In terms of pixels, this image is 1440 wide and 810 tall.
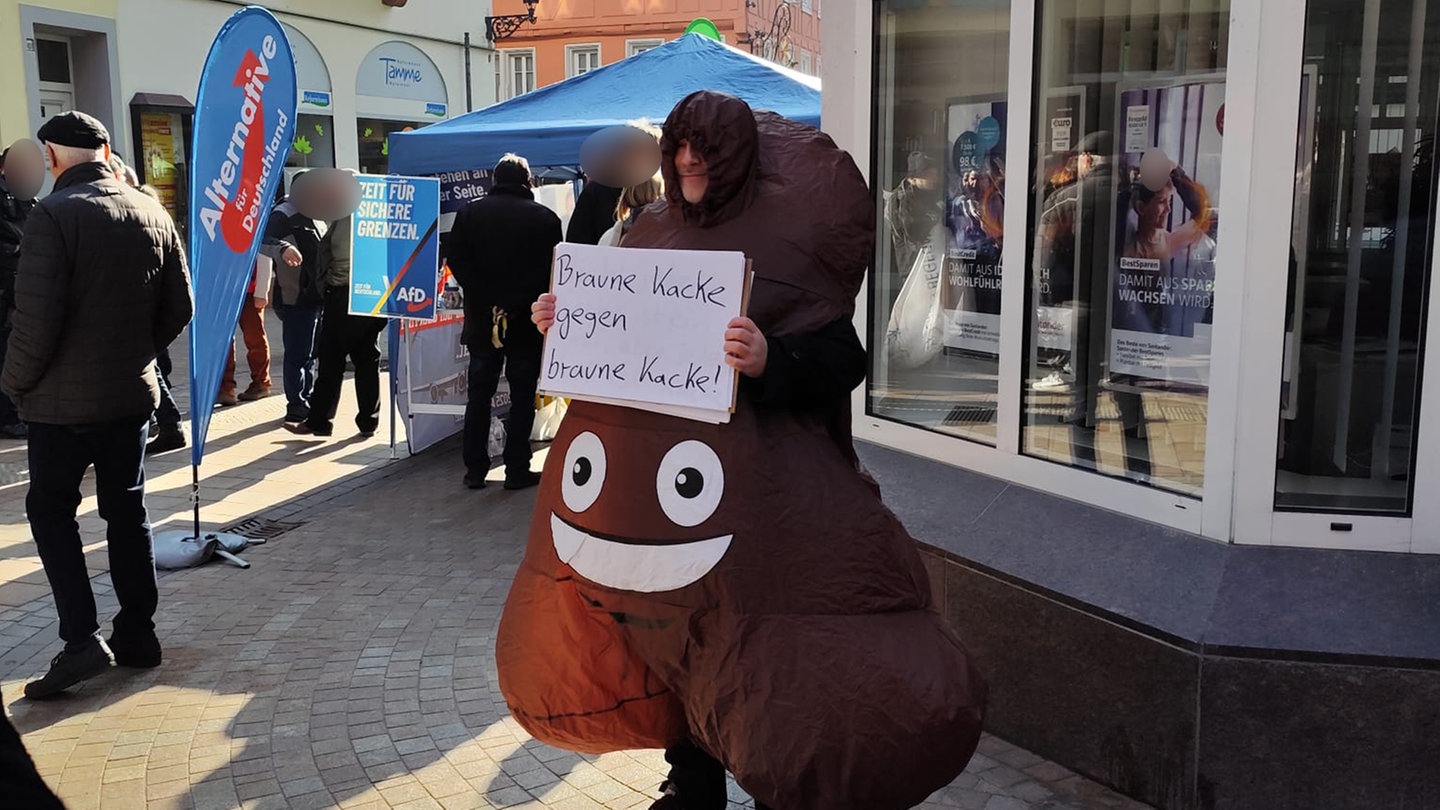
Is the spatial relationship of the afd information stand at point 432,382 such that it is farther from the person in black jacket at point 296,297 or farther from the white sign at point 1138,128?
the white sign at point 1138,128

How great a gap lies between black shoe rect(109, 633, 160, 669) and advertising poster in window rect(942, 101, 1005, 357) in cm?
336

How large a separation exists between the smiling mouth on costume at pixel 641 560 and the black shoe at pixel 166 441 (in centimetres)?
647

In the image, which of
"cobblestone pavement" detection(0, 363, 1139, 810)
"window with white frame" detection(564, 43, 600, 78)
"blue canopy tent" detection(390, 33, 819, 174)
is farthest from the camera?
"window with white frame" detection(564, 43, 600, 78)

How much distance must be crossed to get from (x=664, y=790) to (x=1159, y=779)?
4.54 feet

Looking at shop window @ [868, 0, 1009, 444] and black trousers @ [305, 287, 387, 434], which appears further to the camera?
black trousers @ [305, 287, 387, 434]

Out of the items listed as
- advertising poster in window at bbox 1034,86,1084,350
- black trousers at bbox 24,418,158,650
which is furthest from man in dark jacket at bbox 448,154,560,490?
advertising poster in window at bbox 1034,86,1084,350

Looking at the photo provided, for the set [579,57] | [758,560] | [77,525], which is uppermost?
[579,57]

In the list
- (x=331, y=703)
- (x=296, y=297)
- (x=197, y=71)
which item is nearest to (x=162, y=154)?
(x=197, y=71)

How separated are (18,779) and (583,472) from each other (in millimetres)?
1446

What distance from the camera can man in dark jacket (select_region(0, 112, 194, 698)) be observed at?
4227 mm

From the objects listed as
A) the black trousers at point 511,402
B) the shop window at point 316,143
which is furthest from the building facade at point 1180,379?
the shop window at point 316,143

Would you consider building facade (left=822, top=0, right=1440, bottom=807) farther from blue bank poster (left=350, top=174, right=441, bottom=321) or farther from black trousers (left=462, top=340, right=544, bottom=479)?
blue bank poster (left=350, top=174, right=441, bottom=321)

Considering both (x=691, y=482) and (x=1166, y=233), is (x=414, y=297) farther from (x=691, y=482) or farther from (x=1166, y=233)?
(x=691, y=482)

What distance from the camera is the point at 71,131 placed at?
14.4 feet
